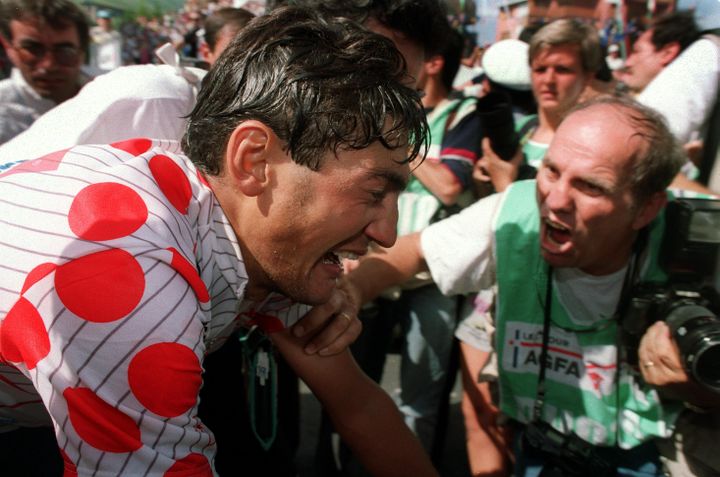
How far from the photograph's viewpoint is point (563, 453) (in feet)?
5.74

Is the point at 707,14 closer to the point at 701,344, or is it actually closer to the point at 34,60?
the point at 701,344

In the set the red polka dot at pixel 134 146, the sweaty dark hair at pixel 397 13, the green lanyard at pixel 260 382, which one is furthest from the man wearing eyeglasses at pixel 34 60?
the red polka dot at pixel 134 146

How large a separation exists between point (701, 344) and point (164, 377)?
1145 mm

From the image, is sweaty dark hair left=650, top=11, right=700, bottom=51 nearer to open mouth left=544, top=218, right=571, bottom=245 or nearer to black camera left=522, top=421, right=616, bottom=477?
open mouth left=544, top=218, right=571, bottom=245

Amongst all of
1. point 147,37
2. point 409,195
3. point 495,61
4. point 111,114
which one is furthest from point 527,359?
point 147,37

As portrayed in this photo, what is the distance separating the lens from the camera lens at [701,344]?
1395 mm

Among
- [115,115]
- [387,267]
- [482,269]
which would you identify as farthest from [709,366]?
[115,115]

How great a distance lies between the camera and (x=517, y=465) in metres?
1.95

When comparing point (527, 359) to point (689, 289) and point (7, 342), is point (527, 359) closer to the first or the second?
point (689, 289)

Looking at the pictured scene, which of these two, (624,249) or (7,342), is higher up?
(7,342)

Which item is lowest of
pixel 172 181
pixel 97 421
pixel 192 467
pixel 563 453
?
pixel 563 453

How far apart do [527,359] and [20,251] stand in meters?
1.40

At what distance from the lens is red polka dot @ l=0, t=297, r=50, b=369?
88 cm

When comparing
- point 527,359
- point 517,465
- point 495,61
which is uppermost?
point 495,61
